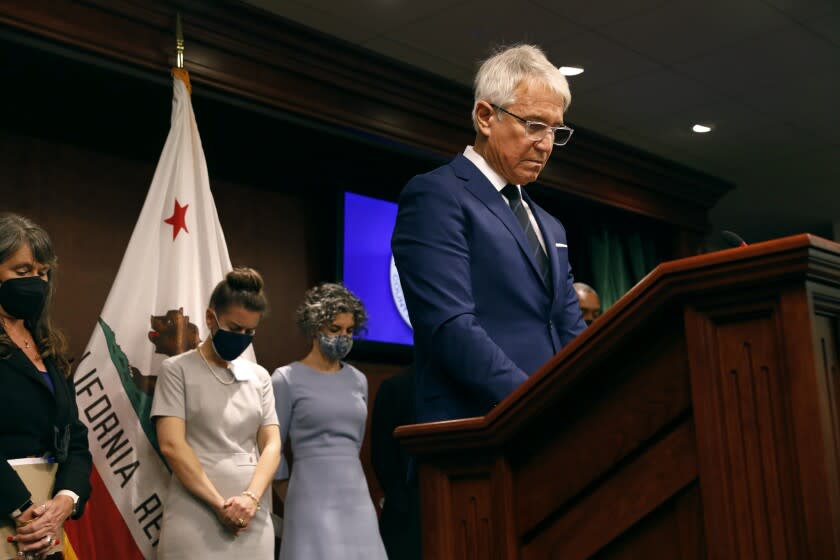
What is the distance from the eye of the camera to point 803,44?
5055 millimetres

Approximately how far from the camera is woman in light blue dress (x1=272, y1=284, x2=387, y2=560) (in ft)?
12.0

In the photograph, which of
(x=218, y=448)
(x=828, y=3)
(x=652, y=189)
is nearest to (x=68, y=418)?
(x=218, y=448)

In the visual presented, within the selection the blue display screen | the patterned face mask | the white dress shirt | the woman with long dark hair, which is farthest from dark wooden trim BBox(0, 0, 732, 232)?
the white dress shirt

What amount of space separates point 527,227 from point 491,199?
0.10 meters

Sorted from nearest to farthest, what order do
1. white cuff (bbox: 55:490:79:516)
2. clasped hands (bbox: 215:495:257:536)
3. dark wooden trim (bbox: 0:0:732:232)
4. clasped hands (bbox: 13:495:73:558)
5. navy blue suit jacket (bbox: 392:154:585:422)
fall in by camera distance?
1. navy blue suit jacket (bbox: 392:154:585:422)
2. clasped hands (bbox: 13:495:73:558)
3. white cuff (bbox: 55:490:79:516)
4. clasped hands (bbox: 215:495:257:536)
5. dark wooden trim (bbox: 0:0:732:232)

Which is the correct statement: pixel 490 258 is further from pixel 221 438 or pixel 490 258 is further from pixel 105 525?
pixel 105 525

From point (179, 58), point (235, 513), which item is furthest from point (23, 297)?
point (179, 58)

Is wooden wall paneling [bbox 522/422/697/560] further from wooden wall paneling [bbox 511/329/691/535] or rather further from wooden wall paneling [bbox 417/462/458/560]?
wooden wall paneling [bbox 417/462/458/560]

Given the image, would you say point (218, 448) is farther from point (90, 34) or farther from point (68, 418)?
point (90, 34)

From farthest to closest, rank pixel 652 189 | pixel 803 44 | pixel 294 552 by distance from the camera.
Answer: pixel 652 189 < pixel 803 44 < pixel 294 552

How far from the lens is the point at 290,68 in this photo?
459cm

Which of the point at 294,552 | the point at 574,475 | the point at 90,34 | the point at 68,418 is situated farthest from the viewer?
the point at 90,34

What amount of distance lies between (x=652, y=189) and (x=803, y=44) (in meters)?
1.71

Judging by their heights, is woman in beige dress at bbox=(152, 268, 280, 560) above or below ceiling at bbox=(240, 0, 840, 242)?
below
